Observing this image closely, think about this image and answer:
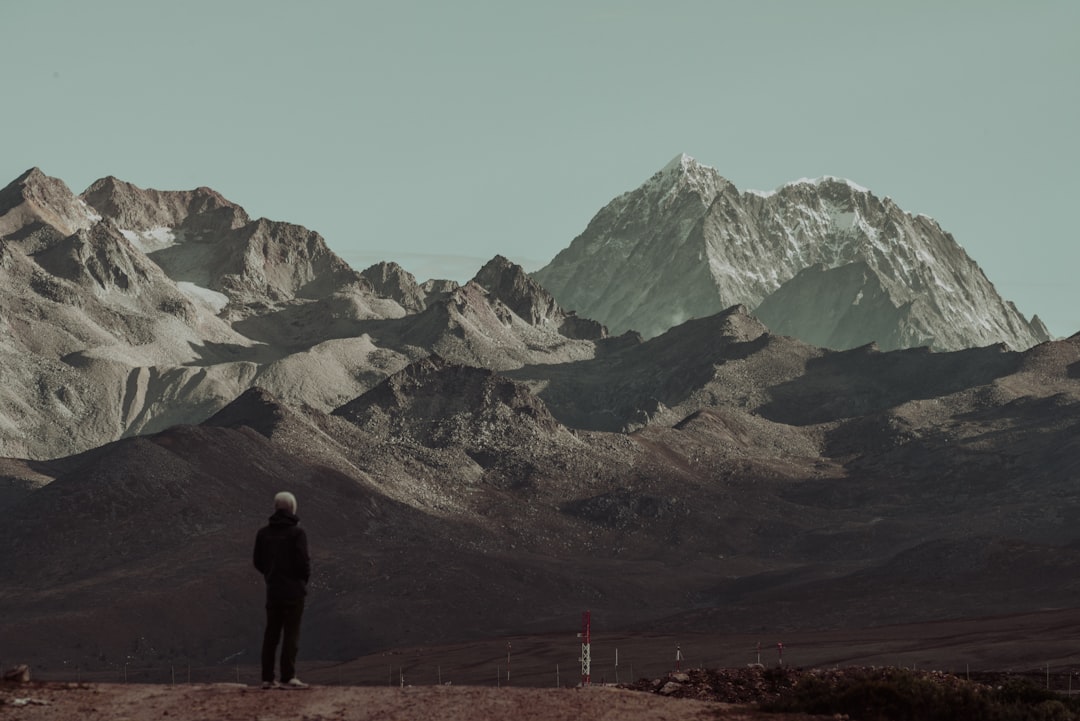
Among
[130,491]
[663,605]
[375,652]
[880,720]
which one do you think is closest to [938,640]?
[375,652]

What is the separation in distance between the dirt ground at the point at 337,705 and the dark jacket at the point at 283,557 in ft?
5.52

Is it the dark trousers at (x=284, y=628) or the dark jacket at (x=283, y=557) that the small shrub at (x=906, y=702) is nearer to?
the dark trousers at (x=284, y=628)

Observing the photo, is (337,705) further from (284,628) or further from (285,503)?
(285,503)

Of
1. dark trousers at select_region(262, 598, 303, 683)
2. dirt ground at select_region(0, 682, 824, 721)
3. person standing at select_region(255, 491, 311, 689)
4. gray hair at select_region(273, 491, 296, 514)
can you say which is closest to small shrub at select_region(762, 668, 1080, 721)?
dirt ground at select_region(0, 682, 824, 721)

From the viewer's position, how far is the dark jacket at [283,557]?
77.5ft

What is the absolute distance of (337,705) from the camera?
24344mm

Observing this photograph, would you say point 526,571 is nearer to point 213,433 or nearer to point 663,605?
point 663,605

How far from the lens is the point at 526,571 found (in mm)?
146750

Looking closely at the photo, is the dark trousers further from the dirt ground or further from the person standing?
the dirt ground

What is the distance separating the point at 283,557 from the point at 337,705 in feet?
7.79

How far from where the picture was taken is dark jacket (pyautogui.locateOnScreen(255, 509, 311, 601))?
77.5 feet

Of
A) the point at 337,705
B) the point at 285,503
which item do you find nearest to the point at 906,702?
the point at 337,705

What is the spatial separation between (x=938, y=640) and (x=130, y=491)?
8609 centimetres

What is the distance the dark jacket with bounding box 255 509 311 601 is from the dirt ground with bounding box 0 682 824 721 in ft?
5.52
